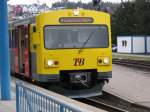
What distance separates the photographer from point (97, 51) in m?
18.0

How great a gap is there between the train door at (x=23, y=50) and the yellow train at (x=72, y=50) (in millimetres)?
1219

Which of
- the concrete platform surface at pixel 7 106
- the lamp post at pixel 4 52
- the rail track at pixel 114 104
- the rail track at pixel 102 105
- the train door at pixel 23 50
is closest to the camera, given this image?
the concrete platform surface at pixel 7 106

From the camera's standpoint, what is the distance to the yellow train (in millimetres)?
17469

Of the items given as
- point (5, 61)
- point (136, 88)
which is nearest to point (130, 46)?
point (136, 88)

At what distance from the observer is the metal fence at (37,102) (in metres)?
6.40

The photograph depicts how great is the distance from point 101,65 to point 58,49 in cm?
152

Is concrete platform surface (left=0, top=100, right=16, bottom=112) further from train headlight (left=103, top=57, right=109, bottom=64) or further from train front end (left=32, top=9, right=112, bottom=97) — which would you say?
train headlight (left=103, top=57, right=109, bottom=64)

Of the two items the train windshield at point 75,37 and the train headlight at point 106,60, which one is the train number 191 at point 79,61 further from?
the train headlight at point 106,60

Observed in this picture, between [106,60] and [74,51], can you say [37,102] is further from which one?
[106,60]

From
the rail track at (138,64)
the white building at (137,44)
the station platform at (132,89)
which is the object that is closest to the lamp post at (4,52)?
the station platform at (132,89)

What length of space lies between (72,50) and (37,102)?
32.1 feet

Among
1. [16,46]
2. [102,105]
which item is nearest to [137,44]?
[16,46]

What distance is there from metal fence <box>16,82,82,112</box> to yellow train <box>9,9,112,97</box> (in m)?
7.70

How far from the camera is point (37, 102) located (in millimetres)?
7992
